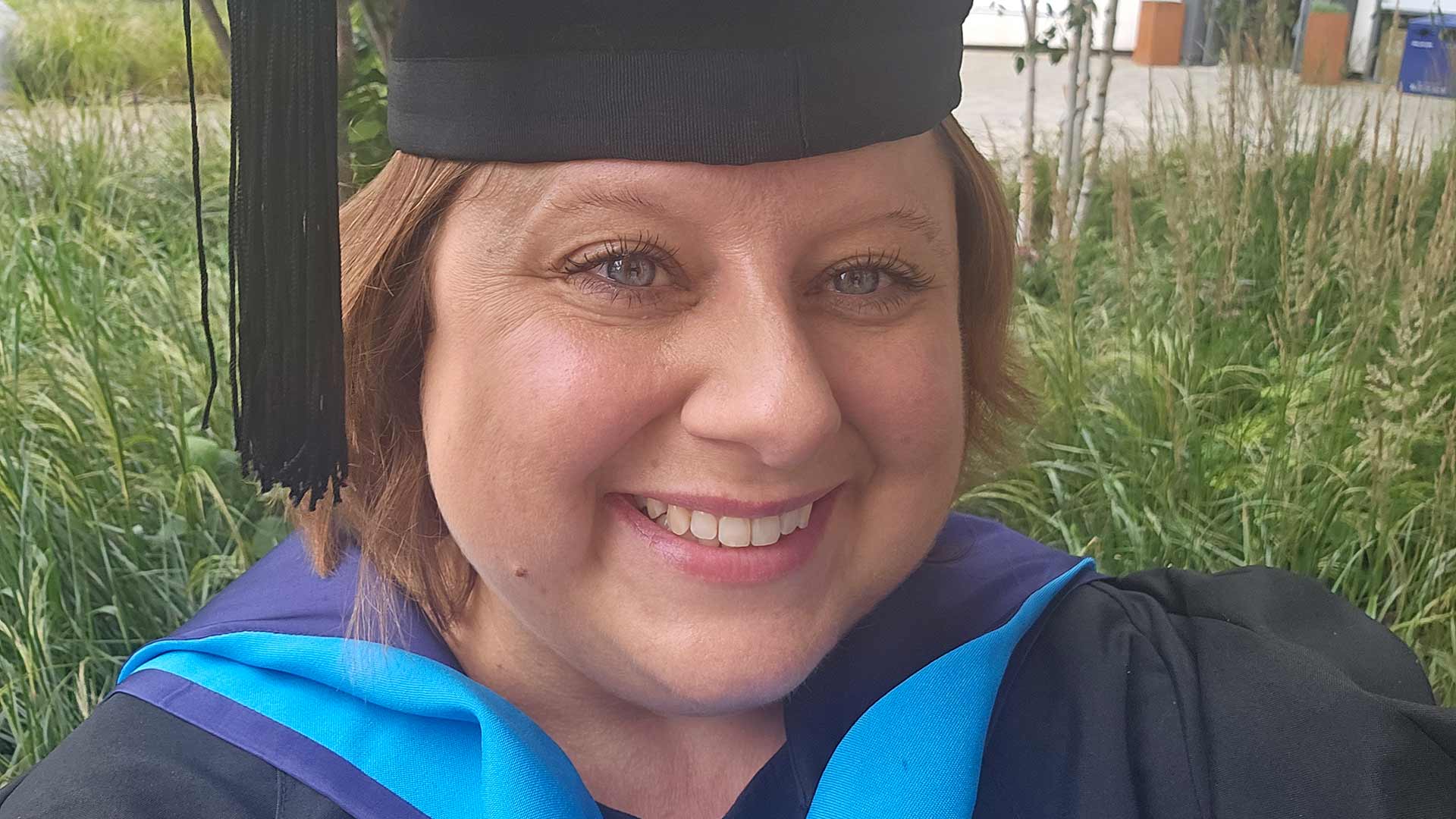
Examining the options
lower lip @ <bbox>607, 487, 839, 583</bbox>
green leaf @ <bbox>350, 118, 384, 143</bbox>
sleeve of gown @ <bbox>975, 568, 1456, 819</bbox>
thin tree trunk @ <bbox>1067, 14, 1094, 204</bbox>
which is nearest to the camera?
lower lip @ <bbox>607, 487, 839, 583</bbox>

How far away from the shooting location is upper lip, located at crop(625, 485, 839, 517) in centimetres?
119

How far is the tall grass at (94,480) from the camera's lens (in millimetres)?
2652

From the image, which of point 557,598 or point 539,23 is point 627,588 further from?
point 539,23

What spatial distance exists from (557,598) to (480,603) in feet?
0.99

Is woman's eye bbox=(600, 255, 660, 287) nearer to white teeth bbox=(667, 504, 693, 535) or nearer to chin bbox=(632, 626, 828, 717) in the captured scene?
white teeth bbox=(667, 504, 693, 535)

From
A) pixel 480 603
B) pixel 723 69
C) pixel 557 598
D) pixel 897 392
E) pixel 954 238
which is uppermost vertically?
pixel 723 69

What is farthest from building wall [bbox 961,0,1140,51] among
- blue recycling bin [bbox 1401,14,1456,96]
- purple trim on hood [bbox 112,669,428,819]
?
purple trim on hood [bbox 112,669,428,819]

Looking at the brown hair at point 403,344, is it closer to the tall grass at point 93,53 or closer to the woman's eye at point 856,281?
the woman's eye at point 856,281

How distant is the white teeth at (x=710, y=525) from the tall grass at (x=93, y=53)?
5.76 metres

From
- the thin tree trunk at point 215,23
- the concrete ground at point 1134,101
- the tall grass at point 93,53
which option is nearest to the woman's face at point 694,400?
the thin tree trunk at point 215,23

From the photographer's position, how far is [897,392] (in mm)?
1238

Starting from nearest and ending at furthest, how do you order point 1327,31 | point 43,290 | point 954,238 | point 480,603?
point 954,238, point 480,603, point 43,290, point 1327,31

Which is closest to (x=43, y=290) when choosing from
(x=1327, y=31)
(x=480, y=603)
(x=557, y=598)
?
(x=480, y=603)

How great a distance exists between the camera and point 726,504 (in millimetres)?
A: 1198
